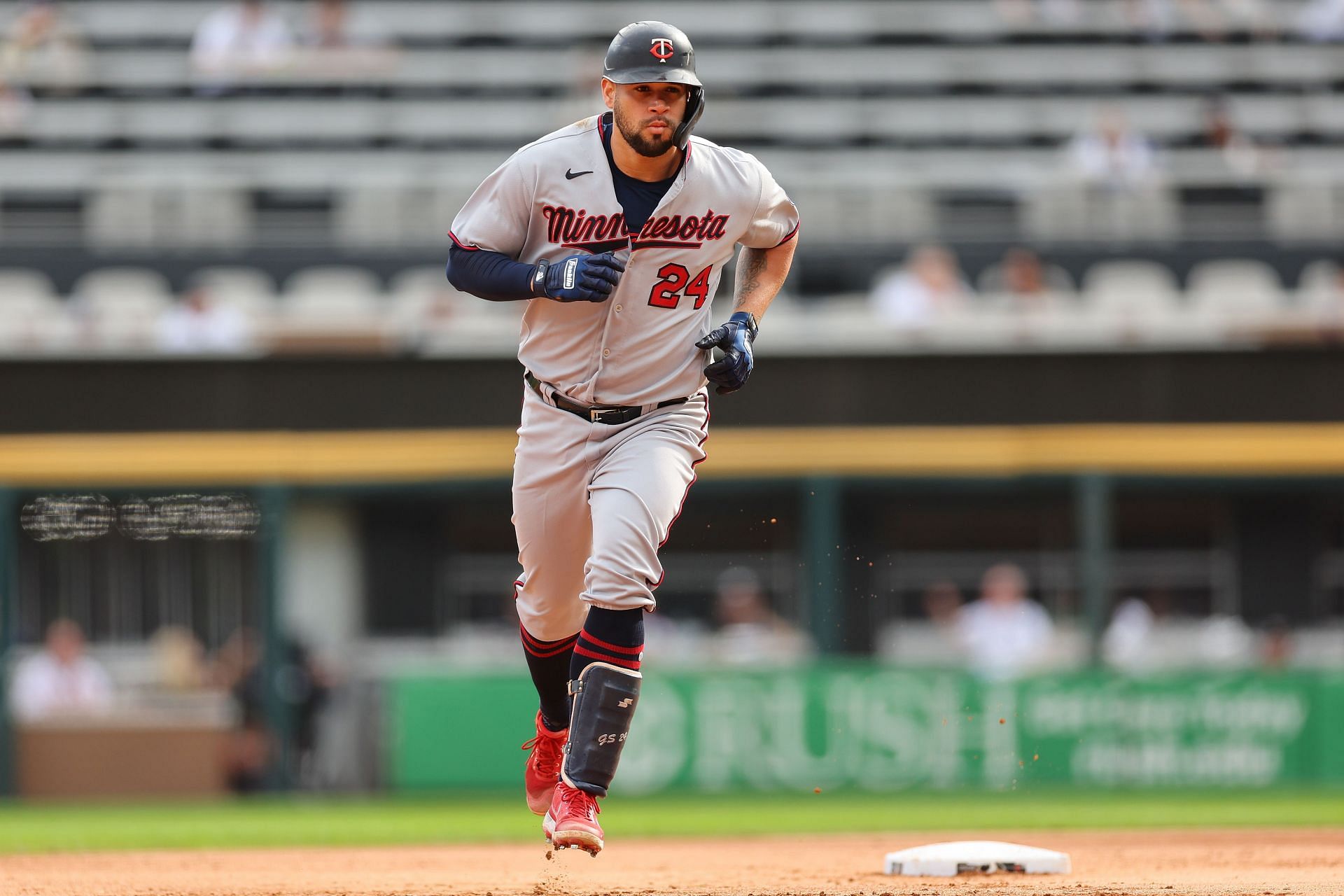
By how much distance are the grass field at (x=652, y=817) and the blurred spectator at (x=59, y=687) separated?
639mm

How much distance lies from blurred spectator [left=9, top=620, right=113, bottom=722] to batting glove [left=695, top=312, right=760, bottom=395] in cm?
889

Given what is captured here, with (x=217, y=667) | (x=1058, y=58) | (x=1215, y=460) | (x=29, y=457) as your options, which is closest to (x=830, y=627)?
(x=1215, y=460)

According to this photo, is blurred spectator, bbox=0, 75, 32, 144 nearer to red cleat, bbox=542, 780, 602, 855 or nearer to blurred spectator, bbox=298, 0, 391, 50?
blurred spectator, bbox=298, 0, 391, 50

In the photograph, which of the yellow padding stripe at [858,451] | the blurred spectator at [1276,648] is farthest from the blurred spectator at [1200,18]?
the blurred spectator at [1276,648]

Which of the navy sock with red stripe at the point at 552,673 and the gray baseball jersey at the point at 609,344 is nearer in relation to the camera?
the gray baseball jersey at the point at 609,344

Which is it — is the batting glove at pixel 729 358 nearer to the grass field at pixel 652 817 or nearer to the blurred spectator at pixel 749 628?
the grass field at pixel 652 817

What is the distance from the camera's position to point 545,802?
18.7 feet

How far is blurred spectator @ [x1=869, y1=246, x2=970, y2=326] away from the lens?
13.2m

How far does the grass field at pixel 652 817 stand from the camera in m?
9.27

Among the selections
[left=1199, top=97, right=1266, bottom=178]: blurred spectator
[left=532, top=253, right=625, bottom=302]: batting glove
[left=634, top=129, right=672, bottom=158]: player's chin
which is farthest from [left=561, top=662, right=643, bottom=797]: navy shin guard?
[left=1199, top=97, right=1266, bottom=178]: blurred spectator

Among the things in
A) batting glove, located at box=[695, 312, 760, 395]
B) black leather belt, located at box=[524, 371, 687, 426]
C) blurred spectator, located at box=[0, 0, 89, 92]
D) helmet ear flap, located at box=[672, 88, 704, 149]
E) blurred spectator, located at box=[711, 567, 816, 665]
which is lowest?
blurred spectator, located at box=[711, 567, 816, 665]

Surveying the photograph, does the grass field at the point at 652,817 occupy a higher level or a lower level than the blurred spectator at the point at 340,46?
lower

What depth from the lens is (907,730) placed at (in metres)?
12.6

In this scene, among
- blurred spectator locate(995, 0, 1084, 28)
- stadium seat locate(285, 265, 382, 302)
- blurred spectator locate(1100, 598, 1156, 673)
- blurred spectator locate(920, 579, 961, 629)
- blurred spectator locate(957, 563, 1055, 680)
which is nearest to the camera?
blurred spectator locate(957, 563, 1055, 680)
